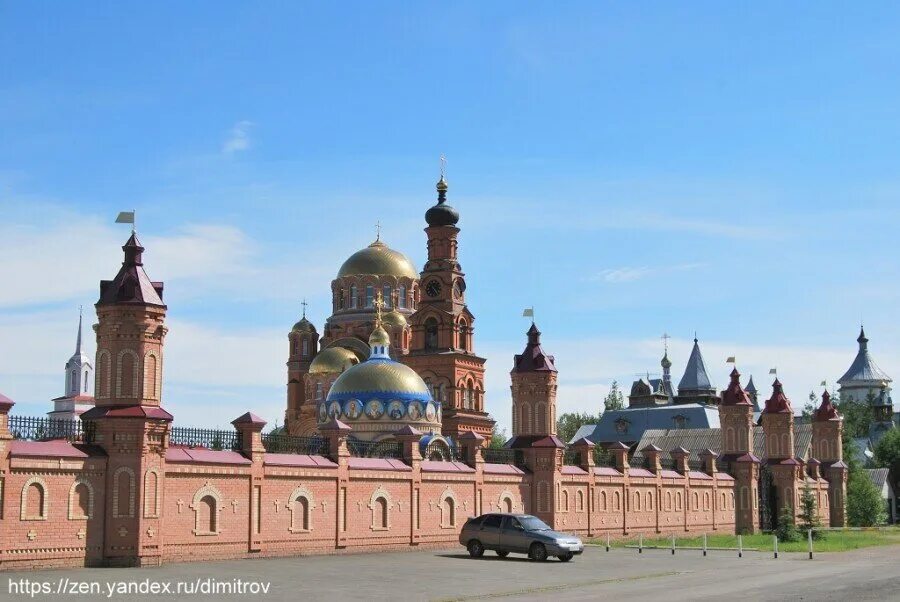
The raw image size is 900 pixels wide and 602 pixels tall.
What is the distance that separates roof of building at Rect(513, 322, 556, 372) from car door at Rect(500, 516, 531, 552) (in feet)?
36.9

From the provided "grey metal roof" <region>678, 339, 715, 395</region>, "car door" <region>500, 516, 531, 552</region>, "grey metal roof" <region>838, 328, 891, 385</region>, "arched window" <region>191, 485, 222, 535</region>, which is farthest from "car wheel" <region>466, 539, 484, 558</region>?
"grey metal roof" <region>838, 328, 891, 385</region>

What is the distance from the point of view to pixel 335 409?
58.0m

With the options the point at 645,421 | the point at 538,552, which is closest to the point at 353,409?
the point at 538,552

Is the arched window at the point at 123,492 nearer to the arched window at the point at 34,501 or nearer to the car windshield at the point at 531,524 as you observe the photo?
the arched window at the point at 34,501

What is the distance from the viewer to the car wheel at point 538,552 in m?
29.7

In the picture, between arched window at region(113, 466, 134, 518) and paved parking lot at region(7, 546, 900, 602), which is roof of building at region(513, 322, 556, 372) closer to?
paved parking lot at region(7, 546, 900, 602)

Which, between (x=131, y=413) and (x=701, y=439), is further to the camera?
(x=701, y=439)

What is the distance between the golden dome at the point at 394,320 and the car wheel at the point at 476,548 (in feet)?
180

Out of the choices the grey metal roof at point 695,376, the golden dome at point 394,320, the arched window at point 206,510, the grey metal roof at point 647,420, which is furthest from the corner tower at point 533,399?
the grey metal roof at point 695,376

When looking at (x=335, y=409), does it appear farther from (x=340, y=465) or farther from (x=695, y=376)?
(x=695, y=376)

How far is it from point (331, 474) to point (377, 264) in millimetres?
56395

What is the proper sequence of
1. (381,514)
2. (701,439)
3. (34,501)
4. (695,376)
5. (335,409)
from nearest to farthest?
(34,501), (381,514), (335,409), (701,439), (695,376)

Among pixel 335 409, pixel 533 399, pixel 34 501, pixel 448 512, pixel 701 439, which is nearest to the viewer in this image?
pixel 34 501

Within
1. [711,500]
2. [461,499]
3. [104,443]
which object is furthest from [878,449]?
[104,443]
